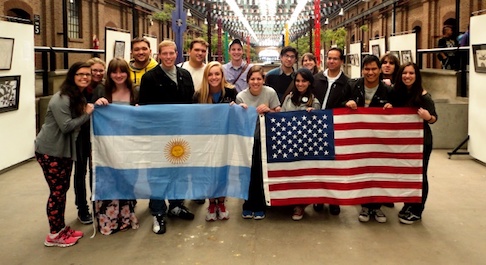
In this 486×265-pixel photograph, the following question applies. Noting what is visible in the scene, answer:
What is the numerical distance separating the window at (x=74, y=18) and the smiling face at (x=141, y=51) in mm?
18764

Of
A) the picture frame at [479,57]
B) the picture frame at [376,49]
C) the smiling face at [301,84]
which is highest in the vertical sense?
the picture frame at [376,49]

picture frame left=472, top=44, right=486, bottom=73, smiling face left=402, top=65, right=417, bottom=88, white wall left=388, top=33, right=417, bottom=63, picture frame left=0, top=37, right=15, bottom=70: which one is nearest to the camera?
smiling face left=402, top=65, right=417, bottom=88

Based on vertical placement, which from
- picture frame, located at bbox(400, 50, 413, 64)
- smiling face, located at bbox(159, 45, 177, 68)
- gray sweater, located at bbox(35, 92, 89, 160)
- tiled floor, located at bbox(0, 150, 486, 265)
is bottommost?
tiled floor, located at bbox(0, 150, 486, 265)

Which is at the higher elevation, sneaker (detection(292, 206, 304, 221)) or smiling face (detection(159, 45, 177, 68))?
smiling face (detection(159, 45, 177, 68))

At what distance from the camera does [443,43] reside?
13.8m

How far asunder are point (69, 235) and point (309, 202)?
2.54 metres

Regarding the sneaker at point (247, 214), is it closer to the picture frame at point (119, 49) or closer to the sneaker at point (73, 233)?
the sneaker at point (73, 233)

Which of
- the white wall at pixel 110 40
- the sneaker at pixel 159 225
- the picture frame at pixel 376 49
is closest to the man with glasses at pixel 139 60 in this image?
the sneaker at pixel 159 225

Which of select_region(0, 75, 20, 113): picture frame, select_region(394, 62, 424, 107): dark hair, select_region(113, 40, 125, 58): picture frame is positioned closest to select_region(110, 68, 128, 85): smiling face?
select_region(394, 62, 424, 107): dark hair

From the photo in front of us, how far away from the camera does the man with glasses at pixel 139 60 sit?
203 inches

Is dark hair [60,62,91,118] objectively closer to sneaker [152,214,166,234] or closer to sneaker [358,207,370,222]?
sneaker [152,214,166,234]

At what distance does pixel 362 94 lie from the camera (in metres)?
5.11

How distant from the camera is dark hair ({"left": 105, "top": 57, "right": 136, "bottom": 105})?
4.68 m

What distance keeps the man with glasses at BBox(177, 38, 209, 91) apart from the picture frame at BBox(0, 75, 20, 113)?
351 cm
